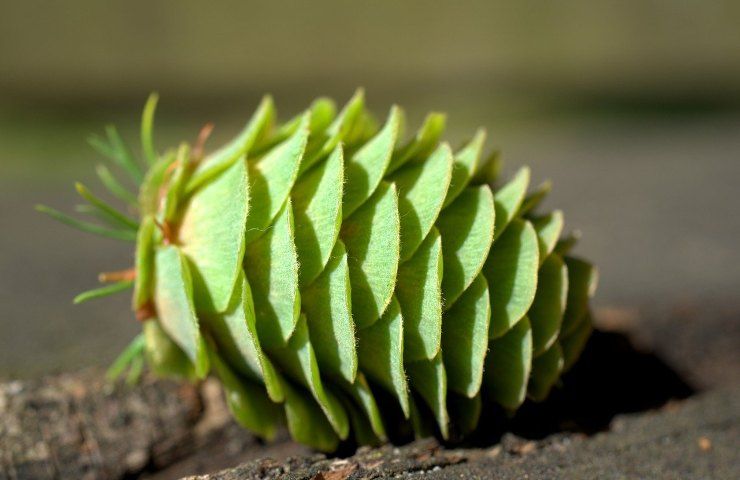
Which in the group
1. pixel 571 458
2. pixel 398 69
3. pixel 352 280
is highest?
pixel 398 69

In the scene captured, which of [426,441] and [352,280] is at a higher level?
[352,280]

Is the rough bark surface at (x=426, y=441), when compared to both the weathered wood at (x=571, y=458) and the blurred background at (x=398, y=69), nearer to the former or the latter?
the weathered wood at (x=571, y=458)

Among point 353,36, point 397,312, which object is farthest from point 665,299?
point 353,36

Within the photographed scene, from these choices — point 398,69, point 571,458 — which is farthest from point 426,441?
point 398,69

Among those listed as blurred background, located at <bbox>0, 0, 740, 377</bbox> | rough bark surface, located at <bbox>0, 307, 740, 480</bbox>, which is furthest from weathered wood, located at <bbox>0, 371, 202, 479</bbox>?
blurred background, located at <bbox>0, 0, 740, 377</bbox>

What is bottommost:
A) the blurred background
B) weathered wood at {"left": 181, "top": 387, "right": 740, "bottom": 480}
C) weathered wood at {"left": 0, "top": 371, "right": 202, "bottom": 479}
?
weathered wood at {"left": 181, "top": 387, "right": 740, "bottom": 480}

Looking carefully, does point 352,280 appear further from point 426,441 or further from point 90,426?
point 90,426

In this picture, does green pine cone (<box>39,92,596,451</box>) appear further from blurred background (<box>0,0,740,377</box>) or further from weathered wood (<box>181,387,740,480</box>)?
blurred background (<box>0,0,740,377</box>)
